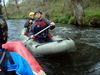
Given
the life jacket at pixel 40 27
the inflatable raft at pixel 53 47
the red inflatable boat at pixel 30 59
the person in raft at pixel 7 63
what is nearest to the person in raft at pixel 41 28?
the life jacket at pixel 40 27

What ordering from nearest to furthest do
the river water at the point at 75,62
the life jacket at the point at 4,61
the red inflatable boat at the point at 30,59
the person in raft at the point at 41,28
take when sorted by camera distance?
the life jacket at the point at 4,61
the red inflatable boat at the point at 30,59
the river water at the point at 75,62
the person in raft at the point at 41,28

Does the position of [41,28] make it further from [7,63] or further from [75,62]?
[7,63]

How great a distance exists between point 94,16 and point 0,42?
18.0 m

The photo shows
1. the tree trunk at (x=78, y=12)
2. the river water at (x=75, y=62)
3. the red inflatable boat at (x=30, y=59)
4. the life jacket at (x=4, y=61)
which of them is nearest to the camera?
the life jacket at (x=4, y=61)

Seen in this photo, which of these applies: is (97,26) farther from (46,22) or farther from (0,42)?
(0,42)

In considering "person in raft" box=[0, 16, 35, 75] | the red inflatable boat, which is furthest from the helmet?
the red inflatable boat

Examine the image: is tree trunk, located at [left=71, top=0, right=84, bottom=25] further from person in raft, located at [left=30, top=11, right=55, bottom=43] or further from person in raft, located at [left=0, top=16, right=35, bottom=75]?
person in raft, located at [left=0, top=16, right=35, bottom=75]

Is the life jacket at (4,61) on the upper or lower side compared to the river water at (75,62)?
upper

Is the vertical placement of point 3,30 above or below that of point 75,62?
above

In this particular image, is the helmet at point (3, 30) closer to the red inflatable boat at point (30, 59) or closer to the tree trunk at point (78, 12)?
the red inflatable boat at point (30, 59)

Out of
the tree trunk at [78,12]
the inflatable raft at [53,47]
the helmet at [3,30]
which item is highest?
the helmet at [3,30]

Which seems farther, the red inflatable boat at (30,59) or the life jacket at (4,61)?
the red inflatable boat at (30,59)

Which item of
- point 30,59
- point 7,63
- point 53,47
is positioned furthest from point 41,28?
point 7,63

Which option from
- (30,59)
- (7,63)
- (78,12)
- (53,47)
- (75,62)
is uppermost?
(7,63)
